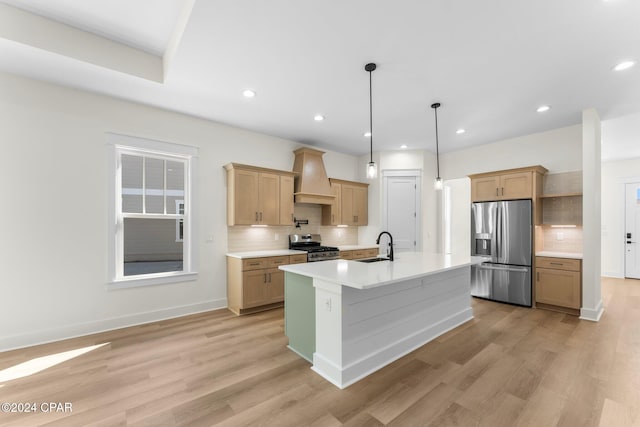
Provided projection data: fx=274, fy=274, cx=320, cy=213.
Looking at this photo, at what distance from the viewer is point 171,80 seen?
318 cm

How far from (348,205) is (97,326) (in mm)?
4573

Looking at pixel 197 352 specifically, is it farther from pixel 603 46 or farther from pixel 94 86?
pixel 603 46

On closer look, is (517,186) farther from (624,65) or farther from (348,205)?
(348,205)

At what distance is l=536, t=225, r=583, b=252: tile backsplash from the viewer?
459 centimetres

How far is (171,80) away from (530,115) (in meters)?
4.98

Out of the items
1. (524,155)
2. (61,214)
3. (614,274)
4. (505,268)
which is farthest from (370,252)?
(614,274)

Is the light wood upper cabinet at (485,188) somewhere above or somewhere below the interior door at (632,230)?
above

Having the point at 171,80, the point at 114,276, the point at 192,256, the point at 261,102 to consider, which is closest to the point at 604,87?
the point at 261,102

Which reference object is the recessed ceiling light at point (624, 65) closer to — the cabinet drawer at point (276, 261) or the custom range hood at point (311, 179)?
A: the custom range hood at point (311, 179)

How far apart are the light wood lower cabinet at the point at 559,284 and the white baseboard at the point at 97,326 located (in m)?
5.17

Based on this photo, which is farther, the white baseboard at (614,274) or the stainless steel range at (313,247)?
the white baseboard at (614,274)

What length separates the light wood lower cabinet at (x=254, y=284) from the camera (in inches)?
162

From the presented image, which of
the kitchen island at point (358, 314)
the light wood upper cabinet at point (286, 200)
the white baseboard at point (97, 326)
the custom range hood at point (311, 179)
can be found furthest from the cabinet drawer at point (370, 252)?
the white baseboard at point (97, 326)

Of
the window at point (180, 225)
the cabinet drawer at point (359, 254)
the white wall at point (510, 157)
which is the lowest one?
the cabinet drawer at point (359, 254)
